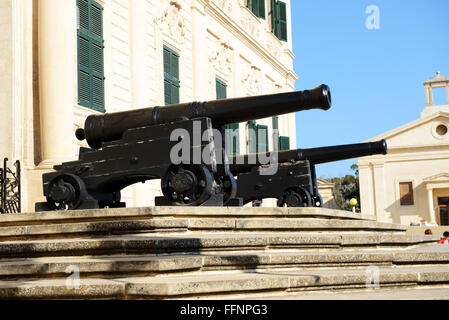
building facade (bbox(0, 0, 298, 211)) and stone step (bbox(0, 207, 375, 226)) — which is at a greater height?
building facade (bbox(0, 0, 298, 211))

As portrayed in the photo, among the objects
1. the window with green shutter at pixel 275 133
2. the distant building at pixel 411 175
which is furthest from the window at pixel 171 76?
the distant building at pixel 411 175

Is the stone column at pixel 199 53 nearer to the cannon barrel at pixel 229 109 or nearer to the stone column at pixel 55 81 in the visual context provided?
the stone column at pixel 55 81

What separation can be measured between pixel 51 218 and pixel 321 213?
2.90 meters

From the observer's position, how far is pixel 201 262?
15.7 feet

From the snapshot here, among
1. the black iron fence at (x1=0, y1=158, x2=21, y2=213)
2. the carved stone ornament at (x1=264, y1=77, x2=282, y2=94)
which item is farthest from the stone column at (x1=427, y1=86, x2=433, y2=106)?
the black iron fence at (x1=0, y1=158, x2=21, y2=213)

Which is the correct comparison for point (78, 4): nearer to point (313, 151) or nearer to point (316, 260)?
point (313, 151)

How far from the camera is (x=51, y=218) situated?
6.41 m

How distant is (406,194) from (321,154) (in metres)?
42.2

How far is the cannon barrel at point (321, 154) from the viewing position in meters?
13.7

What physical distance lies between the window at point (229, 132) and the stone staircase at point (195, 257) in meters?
12.7

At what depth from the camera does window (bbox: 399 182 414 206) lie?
53719 millimetres

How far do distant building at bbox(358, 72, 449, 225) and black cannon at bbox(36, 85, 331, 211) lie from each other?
46.4 metres

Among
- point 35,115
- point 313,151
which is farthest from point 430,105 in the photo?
point 35,115

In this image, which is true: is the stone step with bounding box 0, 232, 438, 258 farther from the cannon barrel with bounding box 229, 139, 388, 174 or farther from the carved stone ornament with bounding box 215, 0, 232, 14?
the carved stone ornament with bounding box 215, 0, 232, 14
